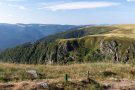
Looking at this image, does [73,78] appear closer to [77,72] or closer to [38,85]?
[77,72]

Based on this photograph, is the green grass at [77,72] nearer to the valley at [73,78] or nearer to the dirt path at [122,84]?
the valley at [73,78]

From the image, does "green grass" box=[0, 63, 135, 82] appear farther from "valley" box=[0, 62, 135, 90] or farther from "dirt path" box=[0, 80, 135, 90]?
"dirt path" box=[0, 80, 135, 90]

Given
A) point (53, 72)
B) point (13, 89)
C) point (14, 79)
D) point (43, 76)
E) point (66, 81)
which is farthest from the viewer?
point (53, 72)

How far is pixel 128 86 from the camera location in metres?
22.8

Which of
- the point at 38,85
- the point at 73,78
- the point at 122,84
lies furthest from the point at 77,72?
the point at 38,85

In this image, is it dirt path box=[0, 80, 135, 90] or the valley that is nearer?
dirt path box=[0, 80, 135, 90]

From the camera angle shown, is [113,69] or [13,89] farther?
[113,69]

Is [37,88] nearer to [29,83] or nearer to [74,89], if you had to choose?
[29,83]

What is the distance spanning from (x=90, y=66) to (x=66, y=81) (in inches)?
427

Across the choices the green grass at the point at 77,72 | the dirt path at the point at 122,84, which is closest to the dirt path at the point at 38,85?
the dirt path at the point at 122,84

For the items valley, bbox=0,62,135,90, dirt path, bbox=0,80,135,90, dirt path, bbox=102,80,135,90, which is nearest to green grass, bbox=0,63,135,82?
valley, bbox=0,62,135,90

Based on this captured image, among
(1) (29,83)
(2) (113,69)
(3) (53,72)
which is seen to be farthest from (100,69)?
(1) (29,83)

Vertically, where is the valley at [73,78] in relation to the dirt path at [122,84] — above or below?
above

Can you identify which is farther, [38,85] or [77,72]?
[77,72]
